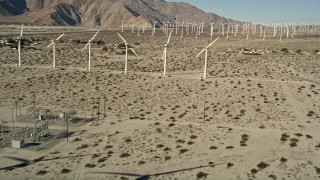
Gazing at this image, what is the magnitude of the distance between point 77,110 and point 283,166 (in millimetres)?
33583

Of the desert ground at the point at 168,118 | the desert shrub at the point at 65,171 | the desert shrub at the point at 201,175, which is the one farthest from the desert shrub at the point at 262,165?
the desert shrub at the point at 65,171

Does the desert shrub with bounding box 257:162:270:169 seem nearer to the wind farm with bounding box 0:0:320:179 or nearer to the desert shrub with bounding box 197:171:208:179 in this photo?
the wind farm with bounding box 0:0:320:179

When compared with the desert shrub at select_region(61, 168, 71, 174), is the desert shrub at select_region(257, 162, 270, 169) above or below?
above

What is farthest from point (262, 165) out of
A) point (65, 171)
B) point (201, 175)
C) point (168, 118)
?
point (168, 118)

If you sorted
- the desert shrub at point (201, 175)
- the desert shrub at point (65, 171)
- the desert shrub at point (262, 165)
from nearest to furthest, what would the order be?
1. the desert shrub at point (201, 175)
2. the desert shrub at point (65, 171)
3. the desert shrub at point (262, 165)

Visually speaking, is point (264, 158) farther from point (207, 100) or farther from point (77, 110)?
point (77, 110)

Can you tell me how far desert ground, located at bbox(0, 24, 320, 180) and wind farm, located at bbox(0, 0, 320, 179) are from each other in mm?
138

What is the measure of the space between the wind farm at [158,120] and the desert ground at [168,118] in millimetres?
138

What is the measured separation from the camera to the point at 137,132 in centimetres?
5219

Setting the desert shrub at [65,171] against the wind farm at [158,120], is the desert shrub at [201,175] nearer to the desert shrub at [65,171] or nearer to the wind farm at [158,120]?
the wind farm at [158,120]

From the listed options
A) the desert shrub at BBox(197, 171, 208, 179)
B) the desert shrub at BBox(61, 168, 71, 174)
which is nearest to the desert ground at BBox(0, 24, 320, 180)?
the desert shrub at BBox(197, 171, 208, 179)

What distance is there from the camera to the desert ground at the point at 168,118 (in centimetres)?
4078

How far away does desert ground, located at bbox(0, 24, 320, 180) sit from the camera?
40781 mm

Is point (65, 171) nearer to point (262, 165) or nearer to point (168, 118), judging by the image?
point (262, 165)
